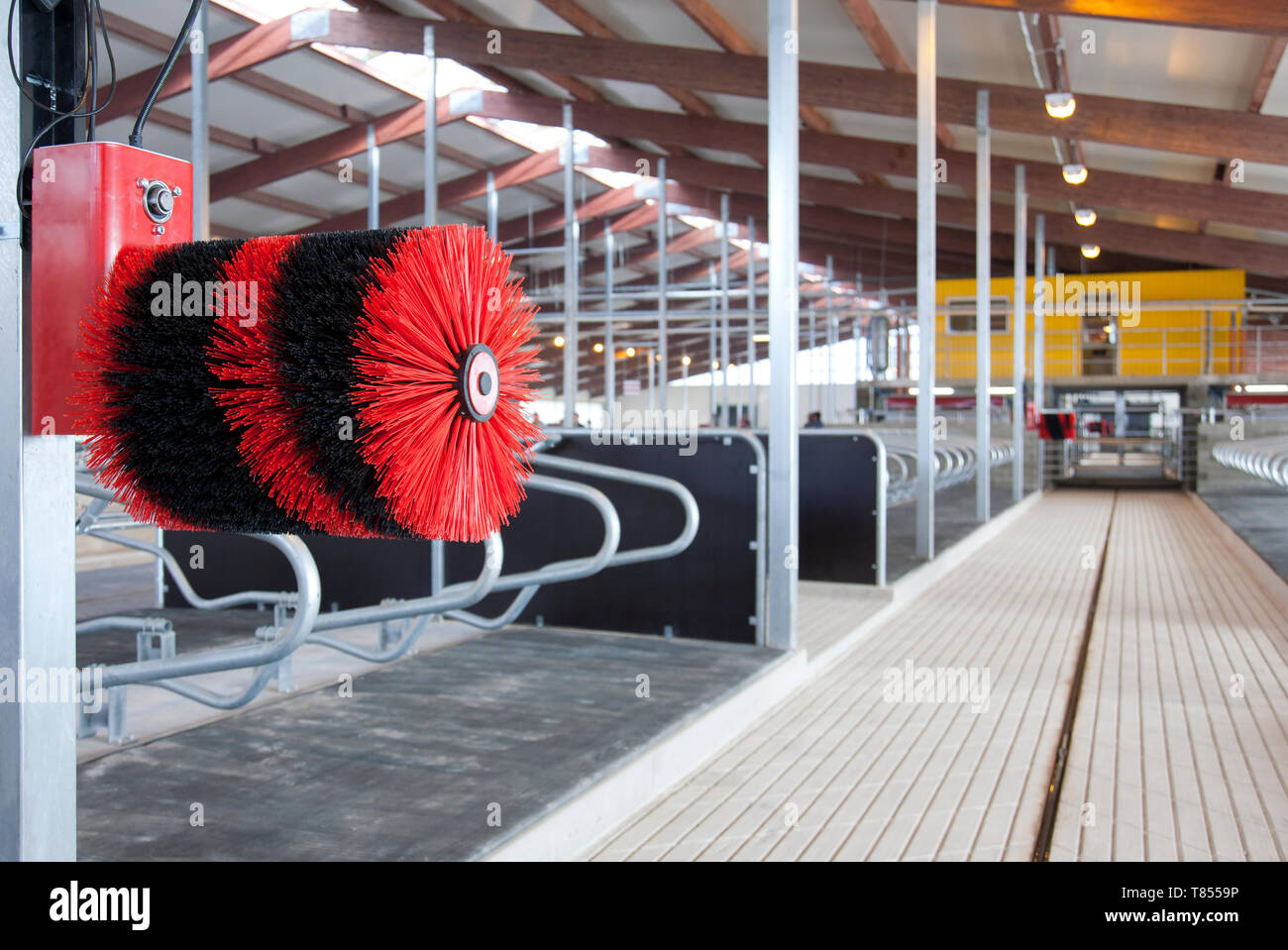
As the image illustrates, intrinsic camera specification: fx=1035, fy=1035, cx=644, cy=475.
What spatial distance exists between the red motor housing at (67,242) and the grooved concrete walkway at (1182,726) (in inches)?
93.4

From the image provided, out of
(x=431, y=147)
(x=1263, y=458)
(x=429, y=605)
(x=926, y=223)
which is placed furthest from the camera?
(x=431, y=147)

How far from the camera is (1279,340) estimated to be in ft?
67.5

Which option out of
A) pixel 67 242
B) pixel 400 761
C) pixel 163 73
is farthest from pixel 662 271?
pixel 67 242

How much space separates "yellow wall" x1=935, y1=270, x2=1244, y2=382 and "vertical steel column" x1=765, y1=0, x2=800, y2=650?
15.4 m

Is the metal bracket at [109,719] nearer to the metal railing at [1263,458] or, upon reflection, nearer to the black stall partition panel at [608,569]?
the black stall partition panel at [608,569]

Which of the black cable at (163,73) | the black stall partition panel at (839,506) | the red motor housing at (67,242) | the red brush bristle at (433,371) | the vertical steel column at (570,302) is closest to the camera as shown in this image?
the red brush bristle at (433,371)

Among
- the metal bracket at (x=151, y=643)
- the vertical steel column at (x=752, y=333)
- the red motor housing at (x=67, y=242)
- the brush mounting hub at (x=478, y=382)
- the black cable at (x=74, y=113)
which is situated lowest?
the metal bracket at (x=151, y=643)

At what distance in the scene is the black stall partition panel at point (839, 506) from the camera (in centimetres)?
636

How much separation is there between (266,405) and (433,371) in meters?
0.19

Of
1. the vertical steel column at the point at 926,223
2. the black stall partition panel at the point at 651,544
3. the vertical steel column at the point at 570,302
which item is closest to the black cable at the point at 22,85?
the black stall partition panel at the point at 651,544

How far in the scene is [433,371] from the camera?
3.23 feet

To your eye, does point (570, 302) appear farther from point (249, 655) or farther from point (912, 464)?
point (249, 655)
